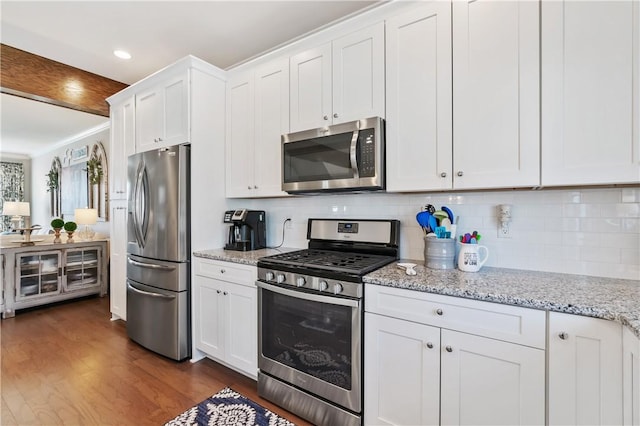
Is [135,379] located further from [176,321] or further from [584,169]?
[584,169]

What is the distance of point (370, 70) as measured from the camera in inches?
75.2

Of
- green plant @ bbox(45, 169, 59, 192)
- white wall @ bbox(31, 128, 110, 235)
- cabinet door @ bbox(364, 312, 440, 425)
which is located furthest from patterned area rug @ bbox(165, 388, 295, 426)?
green plant @ bbox(45, 169, 59, 192)

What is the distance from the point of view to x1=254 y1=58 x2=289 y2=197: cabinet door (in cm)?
232

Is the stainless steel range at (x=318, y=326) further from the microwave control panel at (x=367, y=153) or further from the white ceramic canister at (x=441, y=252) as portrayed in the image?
the microwave control panel at (x=367, y=153)

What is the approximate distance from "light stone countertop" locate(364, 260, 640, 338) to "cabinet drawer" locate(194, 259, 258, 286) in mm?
887

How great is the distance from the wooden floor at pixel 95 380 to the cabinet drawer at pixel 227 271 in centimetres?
76

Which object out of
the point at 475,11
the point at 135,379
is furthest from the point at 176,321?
the point at 475,11

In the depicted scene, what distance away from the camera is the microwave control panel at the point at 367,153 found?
184cm

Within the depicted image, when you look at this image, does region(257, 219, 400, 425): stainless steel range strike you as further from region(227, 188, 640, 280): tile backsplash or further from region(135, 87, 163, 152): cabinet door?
region(135, 87, 163, 152): cabinet door

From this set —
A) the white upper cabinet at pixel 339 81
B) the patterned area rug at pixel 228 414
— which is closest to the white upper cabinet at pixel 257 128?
the white upper cabinet at pixel 339 81

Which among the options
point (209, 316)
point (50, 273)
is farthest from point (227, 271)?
point (50, 273)

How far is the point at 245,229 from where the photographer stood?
258cm

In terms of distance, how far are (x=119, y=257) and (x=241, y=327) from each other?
1.98 m

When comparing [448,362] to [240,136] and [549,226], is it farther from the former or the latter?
[240,136]
